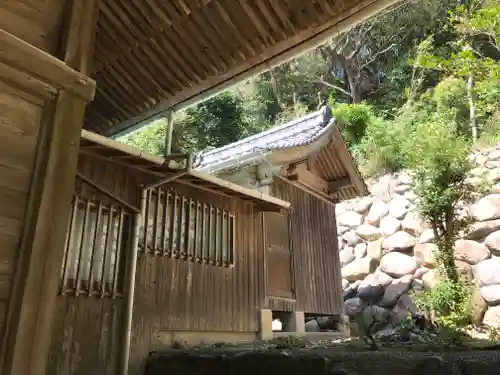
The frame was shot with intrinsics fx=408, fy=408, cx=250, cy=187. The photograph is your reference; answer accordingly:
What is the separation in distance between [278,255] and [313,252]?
61.4 inches

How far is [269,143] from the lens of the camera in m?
11.3

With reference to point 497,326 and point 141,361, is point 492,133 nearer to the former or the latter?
point 497,326

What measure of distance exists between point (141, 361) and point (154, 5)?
4917mm

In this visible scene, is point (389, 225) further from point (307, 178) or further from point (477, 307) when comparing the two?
point (307, 178)

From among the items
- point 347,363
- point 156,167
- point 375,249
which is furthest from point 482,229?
point 347,363

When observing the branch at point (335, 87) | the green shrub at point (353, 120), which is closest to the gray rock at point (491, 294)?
the green shrub at point (353, 120)

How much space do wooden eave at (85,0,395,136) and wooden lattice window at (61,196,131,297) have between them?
75.1 inches

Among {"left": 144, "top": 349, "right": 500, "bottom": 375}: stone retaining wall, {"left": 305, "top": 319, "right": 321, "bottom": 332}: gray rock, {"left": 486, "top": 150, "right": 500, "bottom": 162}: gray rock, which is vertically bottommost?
{"left": 144, "top": 349, "right": 500, "bottom": 375}: stone retaining wall

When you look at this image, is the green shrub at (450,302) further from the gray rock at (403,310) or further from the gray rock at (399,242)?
the gray rock at (399,242)

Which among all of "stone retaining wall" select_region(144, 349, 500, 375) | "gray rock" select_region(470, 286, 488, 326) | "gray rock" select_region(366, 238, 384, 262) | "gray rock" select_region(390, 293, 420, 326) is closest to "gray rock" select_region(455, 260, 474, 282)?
"gray rock" select_region(470, 286, 488, 326)

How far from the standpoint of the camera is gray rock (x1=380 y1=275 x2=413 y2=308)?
48.8 feet

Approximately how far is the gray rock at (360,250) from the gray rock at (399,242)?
0.91 meters

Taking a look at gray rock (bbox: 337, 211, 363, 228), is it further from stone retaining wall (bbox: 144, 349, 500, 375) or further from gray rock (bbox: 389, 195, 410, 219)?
stone retaining wall (bbox: 144, 349, 500, 375)

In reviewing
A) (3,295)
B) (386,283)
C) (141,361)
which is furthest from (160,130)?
(3,295)
